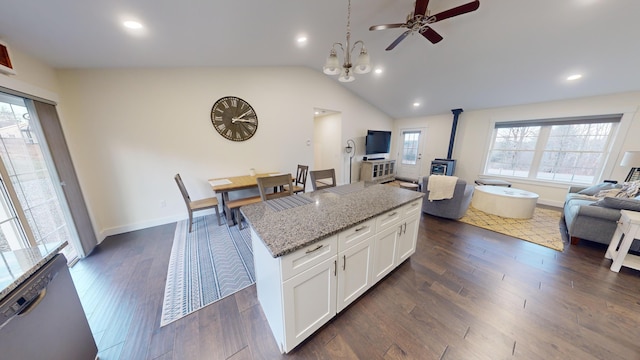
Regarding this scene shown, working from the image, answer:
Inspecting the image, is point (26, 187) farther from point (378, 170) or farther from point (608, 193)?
point (608, 193)

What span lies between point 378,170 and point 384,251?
15.1 feet

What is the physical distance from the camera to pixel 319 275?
1264mm

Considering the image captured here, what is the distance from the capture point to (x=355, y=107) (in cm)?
537

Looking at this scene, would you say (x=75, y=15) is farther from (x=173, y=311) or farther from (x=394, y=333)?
(x=394, y=333)

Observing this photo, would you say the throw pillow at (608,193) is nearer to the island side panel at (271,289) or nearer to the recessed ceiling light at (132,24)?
the island side panel at (271,289)

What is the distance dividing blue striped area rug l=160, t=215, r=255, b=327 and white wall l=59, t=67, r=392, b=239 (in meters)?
0.87

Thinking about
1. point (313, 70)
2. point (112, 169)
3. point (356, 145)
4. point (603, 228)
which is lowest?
point (603, 228)

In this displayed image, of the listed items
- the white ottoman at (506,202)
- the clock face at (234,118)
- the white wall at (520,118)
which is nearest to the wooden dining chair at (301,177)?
the clock face at (234,118)

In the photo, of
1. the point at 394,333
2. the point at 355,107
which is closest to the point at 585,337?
the point at 394,333

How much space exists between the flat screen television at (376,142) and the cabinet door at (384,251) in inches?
168

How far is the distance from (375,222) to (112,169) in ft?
12.5

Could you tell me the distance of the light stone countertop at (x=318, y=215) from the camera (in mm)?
1135

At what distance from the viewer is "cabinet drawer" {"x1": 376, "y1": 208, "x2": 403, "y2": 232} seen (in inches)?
63.5

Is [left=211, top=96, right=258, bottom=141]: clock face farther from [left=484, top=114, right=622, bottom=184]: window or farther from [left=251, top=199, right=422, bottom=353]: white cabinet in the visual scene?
[left=484, top=114, right=622, bottom=184]: window
